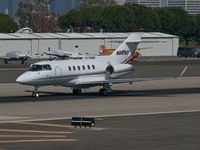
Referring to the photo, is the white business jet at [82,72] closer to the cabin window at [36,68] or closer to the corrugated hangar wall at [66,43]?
the cabin window at [36,68]

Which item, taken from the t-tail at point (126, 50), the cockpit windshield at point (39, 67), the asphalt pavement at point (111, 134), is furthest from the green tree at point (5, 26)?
the asphalt pavement at point (111, 134)

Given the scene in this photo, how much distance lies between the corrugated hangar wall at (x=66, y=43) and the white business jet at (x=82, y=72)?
6598 centimetres

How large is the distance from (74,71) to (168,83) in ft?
52.3

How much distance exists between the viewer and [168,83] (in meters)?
58.1

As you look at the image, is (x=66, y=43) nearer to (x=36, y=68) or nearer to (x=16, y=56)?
(x=16, y=56)

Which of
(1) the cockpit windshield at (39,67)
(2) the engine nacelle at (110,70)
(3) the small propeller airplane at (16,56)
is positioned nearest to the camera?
(1) the cockpit windshield at (39,67)

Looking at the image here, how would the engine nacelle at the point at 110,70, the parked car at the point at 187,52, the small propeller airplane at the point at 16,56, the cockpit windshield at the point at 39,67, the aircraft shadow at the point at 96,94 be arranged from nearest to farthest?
the cockpit windshield at the point at 39,67, the aircraft shadow at the point at 96,94, the engine nacelle at the point at 110,70, the small propeller airplane at the point at 16,56, the parked car at the point at 187,52

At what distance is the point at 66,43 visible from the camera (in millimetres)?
126750

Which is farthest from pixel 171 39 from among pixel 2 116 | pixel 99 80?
pixel 2 116

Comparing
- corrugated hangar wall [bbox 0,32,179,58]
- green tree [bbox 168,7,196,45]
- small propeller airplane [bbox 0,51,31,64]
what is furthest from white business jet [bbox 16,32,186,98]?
green tree [bbox 168,7,196,45]

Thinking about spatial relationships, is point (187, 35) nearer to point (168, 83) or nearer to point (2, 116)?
point (168, 83)

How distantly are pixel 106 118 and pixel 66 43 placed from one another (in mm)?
95558

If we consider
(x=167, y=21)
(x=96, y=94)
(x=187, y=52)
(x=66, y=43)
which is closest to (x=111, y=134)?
(x=96, y=94)

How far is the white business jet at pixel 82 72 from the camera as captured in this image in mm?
42719
